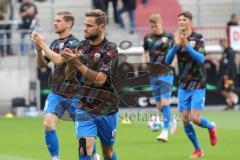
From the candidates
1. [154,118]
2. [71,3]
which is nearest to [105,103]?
[154,118]

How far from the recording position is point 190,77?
15594mm

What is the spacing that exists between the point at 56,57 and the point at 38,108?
15332 mm

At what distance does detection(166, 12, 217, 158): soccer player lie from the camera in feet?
49.7

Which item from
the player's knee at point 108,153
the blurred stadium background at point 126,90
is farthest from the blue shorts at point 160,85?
the player's knee at point 108,153

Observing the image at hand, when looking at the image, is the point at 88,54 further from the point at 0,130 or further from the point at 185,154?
the point at 0,130

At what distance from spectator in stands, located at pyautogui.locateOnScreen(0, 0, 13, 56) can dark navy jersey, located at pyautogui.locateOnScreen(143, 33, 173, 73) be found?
941 centimetres

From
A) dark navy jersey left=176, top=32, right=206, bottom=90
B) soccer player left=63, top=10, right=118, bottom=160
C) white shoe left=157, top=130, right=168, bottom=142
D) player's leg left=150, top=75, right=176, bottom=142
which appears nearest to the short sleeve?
soccer player left=63, top=10, right=118, bottom=160

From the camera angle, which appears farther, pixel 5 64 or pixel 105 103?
pixel 5 64

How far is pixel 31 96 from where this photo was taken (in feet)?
87.0

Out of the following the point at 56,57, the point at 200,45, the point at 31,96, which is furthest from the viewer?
the point at 31,96

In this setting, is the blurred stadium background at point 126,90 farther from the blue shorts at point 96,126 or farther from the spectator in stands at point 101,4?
the blue shorts at point 96,126

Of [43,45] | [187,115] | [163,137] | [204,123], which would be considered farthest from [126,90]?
[163,137]

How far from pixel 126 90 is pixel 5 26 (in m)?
16.1

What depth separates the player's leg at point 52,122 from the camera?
14039mm
